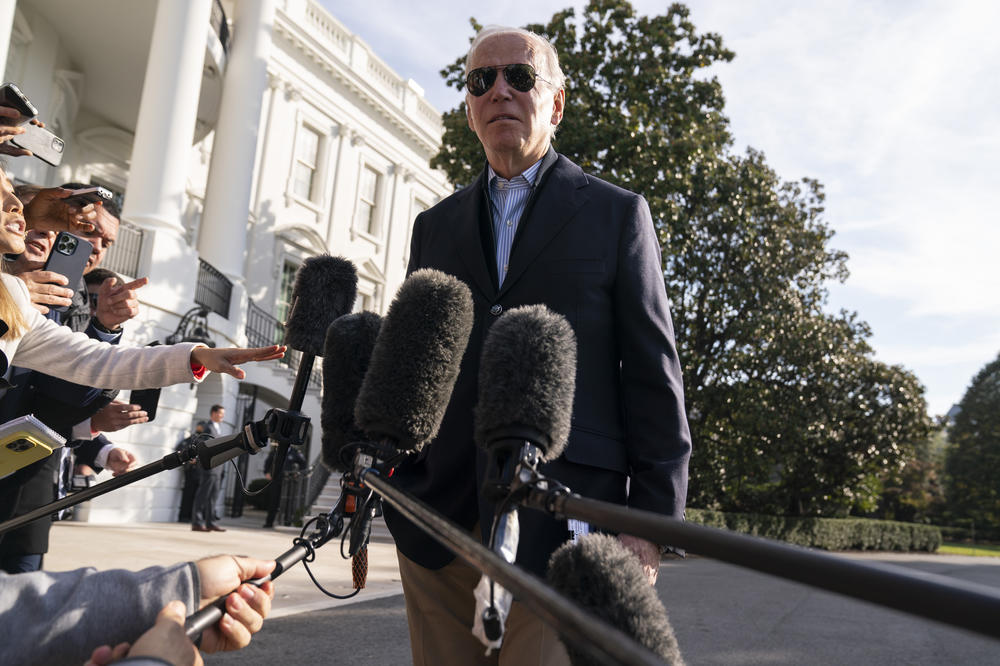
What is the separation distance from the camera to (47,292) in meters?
2.69

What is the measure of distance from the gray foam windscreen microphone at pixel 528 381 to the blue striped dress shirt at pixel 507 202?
0.87 m

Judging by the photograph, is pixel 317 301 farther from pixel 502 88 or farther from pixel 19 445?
pixel 19 445

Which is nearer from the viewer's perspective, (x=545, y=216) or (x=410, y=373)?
(x=410, y=373)

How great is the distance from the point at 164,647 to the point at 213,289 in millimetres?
16260

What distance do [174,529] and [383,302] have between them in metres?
15.8

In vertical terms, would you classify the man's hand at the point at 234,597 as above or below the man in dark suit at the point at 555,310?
below

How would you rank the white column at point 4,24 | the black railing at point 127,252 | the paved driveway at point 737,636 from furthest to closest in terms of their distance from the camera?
the black railing at point 127,252, the white column at point 4,24, the paved driveway at point 737,636

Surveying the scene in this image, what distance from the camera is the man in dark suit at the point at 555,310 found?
1860 millimetres

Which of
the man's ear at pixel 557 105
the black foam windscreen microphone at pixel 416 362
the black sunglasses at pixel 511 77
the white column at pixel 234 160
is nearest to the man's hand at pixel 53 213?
the black sunglasses at pixel 511 77

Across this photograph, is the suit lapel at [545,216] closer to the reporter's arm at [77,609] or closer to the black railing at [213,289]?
the reporter's arm at [77,609]

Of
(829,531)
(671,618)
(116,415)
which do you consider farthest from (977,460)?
(116,415)

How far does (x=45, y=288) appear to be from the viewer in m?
2.68

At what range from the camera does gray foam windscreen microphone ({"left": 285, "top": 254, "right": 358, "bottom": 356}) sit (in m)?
1.98

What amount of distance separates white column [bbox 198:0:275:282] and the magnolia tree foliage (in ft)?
15.4
